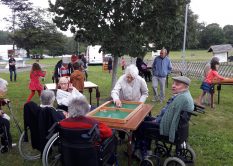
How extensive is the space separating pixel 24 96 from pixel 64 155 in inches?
311

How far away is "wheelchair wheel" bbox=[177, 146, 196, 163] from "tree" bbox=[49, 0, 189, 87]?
159 inches

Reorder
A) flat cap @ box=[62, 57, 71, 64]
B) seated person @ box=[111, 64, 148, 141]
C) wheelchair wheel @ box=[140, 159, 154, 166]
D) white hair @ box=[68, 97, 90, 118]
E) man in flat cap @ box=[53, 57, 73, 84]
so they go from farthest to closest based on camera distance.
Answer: flat cap @ box=[62, 57, 71, 64], man in flat cap @ box=[53, 57, 73, 84], seated person @ box=[111, 64, 148, 141], wheelchair wheel @ box=[140, 159, 154, 166], white hair @ box=[68, 97, 90, 118]

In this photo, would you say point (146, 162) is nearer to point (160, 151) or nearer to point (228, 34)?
point (160, 151)

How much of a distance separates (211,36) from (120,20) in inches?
2801

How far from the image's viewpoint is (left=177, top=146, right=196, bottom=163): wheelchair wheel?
386cm

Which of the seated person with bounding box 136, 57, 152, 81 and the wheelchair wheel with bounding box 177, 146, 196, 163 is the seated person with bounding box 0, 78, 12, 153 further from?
the seated person with bounding box 136, 57, 152, 81

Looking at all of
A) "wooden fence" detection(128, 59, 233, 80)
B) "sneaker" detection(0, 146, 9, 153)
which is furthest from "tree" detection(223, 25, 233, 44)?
"sneaker" detection(0, 146, 9, 153)

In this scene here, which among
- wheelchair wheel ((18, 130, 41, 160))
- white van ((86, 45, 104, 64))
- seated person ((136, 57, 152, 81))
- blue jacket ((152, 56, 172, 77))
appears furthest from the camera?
white van ((86, 45, 104, 64))

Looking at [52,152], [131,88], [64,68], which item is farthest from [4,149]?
[64,68]

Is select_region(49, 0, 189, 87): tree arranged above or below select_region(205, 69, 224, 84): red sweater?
above

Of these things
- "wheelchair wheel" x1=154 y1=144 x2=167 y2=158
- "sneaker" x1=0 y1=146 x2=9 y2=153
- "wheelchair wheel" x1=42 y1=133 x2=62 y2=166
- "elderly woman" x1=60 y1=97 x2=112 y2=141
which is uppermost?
"elderly woman" x1=60 y1=97 x2=112 y2=141

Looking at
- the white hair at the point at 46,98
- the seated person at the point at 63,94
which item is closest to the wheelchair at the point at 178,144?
the white hair at the point at 46,98

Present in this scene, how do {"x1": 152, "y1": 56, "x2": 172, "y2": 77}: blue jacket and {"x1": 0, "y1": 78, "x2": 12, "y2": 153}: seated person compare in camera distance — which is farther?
{"x1": 152, "y1": 56, "x2": 172, "y2": 77}: blue jacket

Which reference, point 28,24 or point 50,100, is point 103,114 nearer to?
point 50,100
